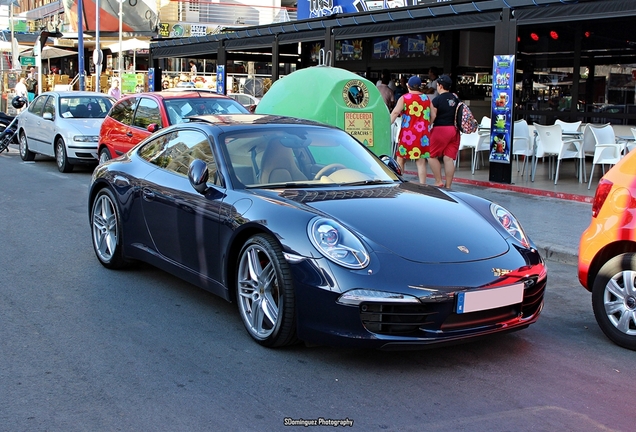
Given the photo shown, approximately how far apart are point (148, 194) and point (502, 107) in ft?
28.0

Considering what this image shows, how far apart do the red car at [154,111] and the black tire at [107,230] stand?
4.36 m

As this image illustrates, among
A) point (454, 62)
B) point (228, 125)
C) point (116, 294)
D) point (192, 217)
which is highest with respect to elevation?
point (454, 62)

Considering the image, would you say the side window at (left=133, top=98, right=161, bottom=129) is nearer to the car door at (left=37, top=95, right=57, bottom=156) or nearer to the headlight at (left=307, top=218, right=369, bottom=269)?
the car door at (left=37, top=95, right=57, bottom=156)

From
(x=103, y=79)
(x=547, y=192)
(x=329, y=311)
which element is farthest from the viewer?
(x=103, y=79)

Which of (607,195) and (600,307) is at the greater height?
(607,195)

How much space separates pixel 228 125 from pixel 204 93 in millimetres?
6634

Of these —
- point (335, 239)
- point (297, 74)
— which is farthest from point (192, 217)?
point (297, 74)

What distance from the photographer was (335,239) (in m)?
4.50

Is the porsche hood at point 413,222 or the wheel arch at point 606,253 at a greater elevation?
the porsche hood at point 413,222

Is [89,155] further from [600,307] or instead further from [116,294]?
[600,307]

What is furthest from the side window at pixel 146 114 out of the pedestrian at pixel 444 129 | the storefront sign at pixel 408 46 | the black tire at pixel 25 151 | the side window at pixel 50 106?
the storefront sign at pixel 408 46

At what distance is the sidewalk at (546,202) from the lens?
8.34 meters

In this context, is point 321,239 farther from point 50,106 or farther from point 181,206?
point 50,106

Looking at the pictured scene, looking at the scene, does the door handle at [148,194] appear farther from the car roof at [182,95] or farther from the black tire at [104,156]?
the black tire at [104,156]
